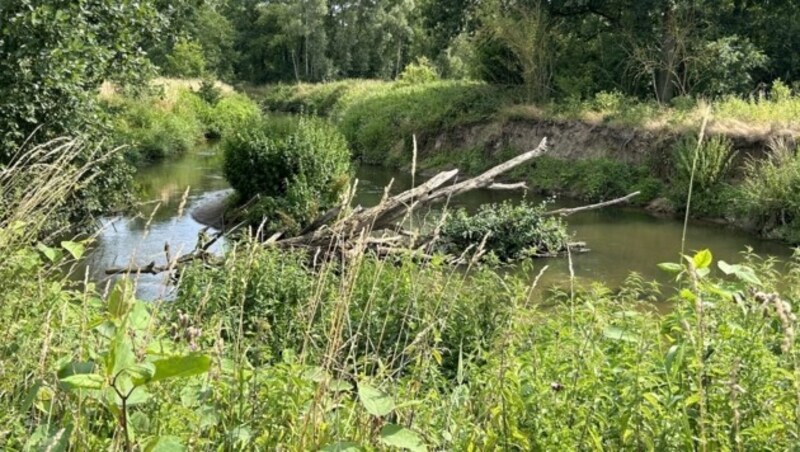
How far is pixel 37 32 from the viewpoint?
27.0ft

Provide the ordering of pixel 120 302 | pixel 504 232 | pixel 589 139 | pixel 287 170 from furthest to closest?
pixel 589 139, pixel 287 170, pixel 504 232, pixel 120 302

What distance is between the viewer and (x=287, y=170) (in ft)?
41.3

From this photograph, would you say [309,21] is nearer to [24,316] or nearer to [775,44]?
[775,44]

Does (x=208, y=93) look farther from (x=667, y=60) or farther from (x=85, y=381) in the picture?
(x=85, y=381)

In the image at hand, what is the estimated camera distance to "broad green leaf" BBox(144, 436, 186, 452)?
1.83 metres

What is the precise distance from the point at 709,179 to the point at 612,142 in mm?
3618

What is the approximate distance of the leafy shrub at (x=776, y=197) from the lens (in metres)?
12.9

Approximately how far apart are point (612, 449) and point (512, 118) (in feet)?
64.6

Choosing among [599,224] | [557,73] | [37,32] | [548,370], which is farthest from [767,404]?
[557,73]

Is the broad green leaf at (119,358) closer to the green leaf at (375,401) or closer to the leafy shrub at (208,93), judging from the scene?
the green leaf at (375,401)

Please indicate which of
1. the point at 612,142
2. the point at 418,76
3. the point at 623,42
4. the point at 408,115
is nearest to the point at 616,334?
the point at 612,142

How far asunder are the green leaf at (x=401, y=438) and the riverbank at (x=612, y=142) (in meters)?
12.5

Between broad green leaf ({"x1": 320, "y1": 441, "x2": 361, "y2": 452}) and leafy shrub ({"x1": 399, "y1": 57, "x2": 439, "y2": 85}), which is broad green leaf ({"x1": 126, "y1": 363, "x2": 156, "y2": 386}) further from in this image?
leafy shrub ({"x1": 399, "y1": 57, "x2": 439, "y2": 85})

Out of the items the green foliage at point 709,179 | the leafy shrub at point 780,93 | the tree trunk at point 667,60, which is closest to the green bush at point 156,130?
the green foliage at point 709,179
